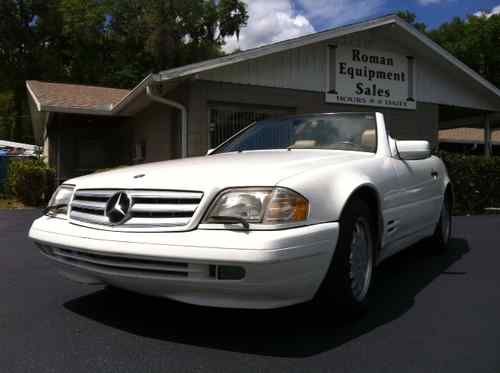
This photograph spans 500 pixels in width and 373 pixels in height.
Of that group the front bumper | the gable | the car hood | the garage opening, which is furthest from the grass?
the front bumper

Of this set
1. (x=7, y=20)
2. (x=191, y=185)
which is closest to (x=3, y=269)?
(x=191, y=185)

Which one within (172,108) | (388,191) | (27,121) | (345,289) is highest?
(27,121)

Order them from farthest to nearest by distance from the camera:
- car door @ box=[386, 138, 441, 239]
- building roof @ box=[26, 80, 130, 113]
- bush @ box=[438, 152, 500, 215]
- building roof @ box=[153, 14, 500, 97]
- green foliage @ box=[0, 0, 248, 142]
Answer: green foliage @ box=[0, 0, 248, 142], building roof @ box=[26, 80, 130, 113], bush @ box=[438, 152, 500, 215], building roof @ box=[153, 14, 500, 97], car door @ box=[386, 138, 441, 239]

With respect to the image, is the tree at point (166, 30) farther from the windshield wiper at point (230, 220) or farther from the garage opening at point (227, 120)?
the windshield wiper at point (230, 220)

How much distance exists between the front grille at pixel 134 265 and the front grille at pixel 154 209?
193mm

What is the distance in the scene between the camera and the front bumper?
255 cm

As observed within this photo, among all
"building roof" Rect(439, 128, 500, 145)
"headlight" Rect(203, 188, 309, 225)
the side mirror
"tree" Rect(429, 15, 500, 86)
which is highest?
"tree" Rect(429, 15, 500, 86)

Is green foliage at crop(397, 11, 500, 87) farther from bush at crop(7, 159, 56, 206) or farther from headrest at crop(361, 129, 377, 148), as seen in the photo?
headrest at crop(361, 129, 377, 148)

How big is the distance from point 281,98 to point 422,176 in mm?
7310

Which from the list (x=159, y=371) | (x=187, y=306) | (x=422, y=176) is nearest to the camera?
(x=159, y=371)

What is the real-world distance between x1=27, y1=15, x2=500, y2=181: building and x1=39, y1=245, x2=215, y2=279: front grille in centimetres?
699

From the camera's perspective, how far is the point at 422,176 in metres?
4.57

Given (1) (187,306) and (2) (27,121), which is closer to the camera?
(1) (187,306)

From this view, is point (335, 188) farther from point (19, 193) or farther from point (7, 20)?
point (7, 20)
